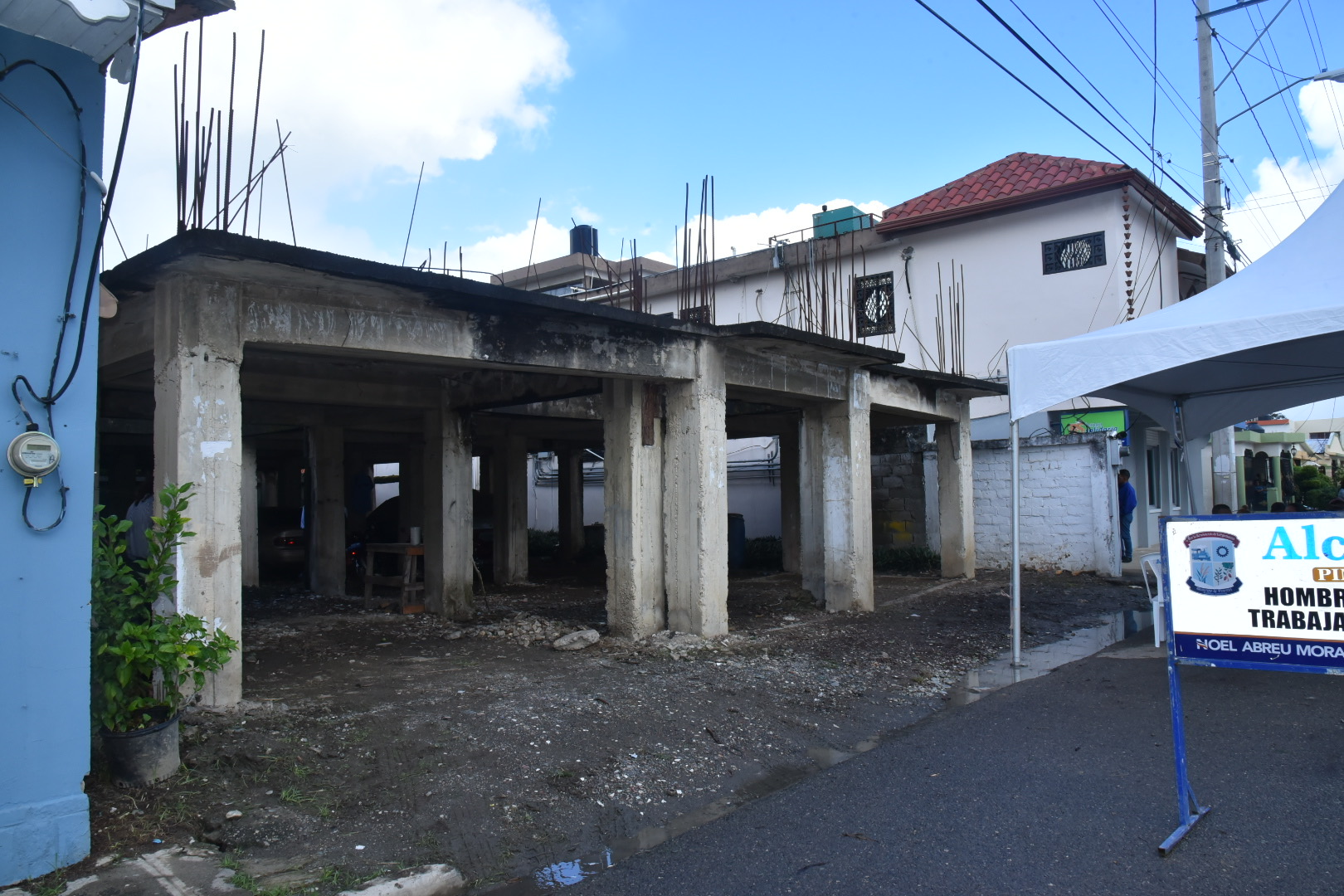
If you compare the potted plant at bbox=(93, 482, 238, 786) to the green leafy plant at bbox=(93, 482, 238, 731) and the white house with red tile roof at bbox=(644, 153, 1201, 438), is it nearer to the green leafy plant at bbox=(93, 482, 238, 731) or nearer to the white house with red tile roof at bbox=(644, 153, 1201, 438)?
the green leafy plant at bbox=(93, 482, 238, 731)

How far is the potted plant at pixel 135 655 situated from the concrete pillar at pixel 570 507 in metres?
13.9

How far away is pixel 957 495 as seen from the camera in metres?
13.6

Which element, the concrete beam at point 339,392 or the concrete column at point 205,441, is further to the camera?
the concrete beam at point 339,392

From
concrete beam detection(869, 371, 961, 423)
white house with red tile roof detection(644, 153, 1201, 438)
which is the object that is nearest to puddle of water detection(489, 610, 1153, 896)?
concrete beam detection(869, 371, 961, 423)

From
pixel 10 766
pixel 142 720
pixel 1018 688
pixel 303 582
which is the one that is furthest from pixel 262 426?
pixel 1018 688

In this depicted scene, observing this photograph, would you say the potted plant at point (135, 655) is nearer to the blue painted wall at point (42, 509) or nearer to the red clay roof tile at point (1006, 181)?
the blue painted wall at point (42, 509)

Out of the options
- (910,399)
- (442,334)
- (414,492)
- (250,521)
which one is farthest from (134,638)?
(250,521)

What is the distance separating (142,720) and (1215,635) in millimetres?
5027

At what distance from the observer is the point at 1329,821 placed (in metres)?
3.90

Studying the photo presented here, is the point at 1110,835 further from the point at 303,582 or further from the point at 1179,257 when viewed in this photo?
the point at 1179,257

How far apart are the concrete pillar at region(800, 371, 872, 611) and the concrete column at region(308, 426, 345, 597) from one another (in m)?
6.31

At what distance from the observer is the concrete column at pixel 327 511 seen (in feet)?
38.5

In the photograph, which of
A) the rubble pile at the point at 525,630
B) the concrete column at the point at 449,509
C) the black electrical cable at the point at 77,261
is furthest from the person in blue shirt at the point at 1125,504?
the black electrical cable at the point at 77,261

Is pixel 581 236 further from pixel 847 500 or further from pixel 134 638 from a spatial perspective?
pixel 134 638
